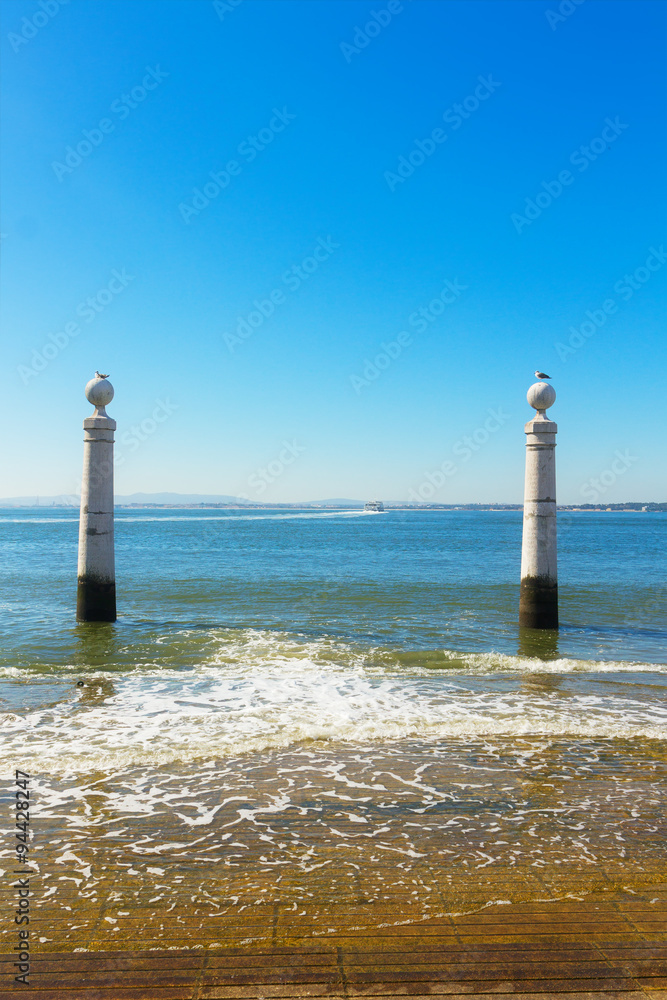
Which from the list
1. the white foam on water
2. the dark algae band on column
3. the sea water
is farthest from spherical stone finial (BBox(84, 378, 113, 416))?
the dark algae band on column

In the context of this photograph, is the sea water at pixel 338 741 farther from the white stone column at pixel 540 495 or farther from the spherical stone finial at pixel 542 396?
the spherical stone finial at pixel 542 396

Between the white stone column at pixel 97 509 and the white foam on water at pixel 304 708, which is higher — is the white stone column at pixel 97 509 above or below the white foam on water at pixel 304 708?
above

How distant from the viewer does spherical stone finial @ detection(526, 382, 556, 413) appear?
53.7 feet

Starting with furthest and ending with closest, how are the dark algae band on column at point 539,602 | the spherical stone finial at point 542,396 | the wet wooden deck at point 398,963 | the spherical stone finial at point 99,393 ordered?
the spherical stone finial at point 99,393
the dark algae band on column at point 539,602
the spherical stone finial at point 542,396
the wet wooden deck at point 398,963

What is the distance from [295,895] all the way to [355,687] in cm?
722

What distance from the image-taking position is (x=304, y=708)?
411 inches

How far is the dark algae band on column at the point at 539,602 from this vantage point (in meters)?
16.8

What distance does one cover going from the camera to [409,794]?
22.4 ft

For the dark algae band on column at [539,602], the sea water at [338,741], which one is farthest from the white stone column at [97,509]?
the dark algae band on column at [539,602]

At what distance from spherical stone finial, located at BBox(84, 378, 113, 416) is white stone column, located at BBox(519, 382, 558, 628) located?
1093cm

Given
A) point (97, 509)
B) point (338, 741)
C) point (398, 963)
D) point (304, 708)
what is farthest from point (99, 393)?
point (398, 963)

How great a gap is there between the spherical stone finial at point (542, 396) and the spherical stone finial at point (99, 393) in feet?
36.1

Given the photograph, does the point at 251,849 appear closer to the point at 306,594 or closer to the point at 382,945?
the point at 382,945

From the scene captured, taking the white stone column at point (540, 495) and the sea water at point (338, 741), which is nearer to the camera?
the sea water at point (338, 741)
